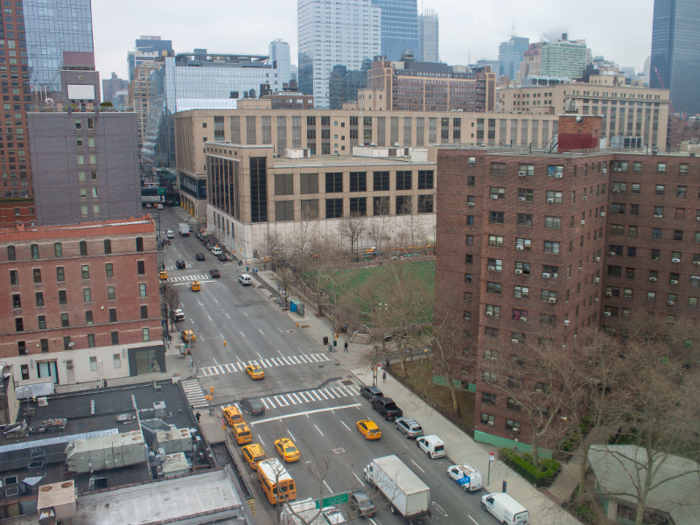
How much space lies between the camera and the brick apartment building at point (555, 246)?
50.8 metres

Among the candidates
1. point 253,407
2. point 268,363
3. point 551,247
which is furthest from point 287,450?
point 551,247

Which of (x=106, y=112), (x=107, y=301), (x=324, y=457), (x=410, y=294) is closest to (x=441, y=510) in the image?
(x=324, y=457)

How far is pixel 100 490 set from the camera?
31875mm

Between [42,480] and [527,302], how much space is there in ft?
120

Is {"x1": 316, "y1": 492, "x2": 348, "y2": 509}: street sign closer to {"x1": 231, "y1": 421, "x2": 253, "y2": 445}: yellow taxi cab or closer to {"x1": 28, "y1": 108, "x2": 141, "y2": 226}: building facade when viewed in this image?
{"x1": 231, "y1": 421, "x2": 253, "y2": 445}: yellow taxi cab

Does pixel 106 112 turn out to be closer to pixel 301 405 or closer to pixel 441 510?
pixel 301 405

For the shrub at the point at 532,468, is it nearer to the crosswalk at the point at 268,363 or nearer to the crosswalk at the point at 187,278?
the crosswalk at the point at 268,363

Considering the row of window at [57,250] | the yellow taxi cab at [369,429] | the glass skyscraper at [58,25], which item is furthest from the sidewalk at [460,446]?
the glass skyscraper at [58,25]

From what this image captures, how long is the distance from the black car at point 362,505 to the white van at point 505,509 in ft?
26.0

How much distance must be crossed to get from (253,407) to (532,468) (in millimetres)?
25375

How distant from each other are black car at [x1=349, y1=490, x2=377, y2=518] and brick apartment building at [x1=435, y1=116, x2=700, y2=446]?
14.5 m

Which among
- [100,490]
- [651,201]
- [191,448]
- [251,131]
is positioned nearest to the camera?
[100,490]

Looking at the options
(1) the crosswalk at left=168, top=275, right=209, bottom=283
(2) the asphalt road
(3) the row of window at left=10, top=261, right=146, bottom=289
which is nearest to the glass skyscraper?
(1) the crosswalk at left=168, top=275, right=209, bottom=283

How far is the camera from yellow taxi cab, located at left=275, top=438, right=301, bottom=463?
50438 millimetres
